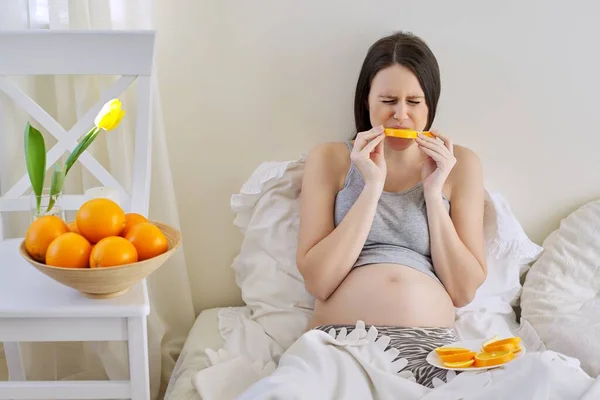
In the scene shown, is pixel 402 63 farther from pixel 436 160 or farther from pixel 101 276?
pixel 101 276

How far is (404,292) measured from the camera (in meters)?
1.39

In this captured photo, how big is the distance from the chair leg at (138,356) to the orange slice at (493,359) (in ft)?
1.89

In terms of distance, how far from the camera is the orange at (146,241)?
1158 mm

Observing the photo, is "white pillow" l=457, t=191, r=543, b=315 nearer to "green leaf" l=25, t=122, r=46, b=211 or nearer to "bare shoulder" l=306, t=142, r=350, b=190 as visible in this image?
"bare shoulder" l=306, t=142, r=350, b=190

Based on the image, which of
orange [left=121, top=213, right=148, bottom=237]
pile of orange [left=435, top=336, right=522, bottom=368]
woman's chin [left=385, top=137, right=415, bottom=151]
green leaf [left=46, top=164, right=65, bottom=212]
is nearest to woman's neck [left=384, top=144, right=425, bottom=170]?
woman's chin [left=385, top=137, right=415, bottom=151]

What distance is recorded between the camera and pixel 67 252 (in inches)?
43.6

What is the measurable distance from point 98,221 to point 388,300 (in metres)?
0.60

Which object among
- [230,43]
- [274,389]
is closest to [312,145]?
[230,43]

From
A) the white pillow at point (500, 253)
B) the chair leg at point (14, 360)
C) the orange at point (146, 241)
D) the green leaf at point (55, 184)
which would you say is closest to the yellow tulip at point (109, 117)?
the green leaf at point (55, 184)

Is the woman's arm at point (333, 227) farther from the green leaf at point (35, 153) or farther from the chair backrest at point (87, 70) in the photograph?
the green leaf at point (35, 153)

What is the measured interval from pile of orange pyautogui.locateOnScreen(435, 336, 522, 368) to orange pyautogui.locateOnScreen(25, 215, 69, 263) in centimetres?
70

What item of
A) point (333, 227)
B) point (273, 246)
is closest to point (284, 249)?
point (273, 246)

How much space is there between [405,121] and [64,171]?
708 millimetres

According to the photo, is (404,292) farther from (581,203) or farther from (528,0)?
(528,0)
